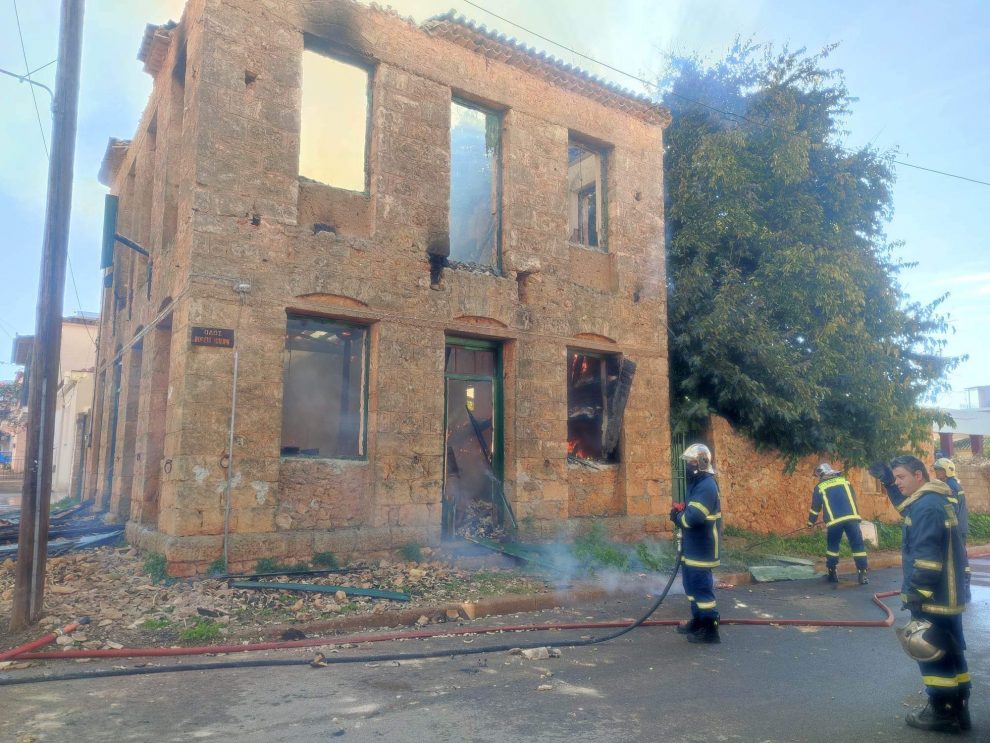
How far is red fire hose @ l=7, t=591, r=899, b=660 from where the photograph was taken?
604cm

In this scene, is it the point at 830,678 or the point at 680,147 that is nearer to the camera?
the point at 830,678

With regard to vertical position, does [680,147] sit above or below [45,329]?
above

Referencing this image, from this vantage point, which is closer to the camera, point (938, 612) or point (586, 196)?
point (938, 612)

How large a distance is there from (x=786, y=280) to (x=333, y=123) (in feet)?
31.0

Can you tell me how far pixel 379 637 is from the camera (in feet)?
22.2

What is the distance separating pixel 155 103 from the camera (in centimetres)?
1276

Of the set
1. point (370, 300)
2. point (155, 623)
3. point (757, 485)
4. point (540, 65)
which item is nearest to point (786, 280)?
point (757, 485)

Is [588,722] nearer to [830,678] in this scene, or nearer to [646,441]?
[830,678]

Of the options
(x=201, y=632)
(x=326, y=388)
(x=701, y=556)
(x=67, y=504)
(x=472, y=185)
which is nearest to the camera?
(x=201, y=632)

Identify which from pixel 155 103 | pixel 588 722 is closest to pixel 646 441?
pixel 588 722

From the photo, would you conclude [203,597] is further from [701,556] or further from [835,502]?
[835,502]

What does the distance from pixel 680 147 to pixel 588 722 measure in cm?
1393

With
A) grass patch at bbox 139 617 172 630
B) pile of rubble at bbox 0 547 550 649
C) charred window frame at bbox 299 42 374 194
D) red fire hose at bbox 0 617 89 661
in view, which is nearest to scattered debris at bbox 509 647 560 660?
pile of rubble at bbox 0 547 550 649

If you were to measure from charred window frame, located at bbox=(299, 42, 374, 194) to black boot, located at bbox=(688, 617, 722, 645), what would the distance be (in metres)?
7.45
